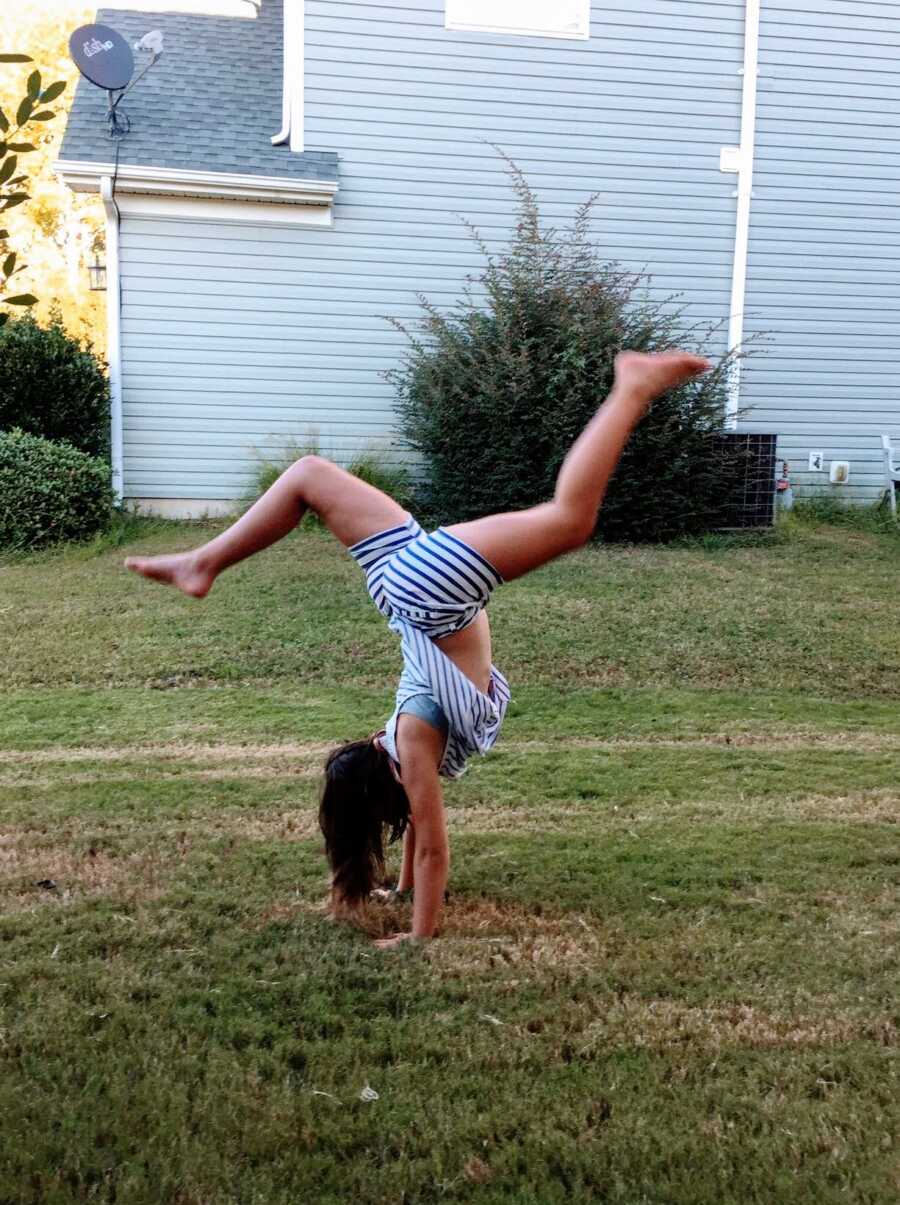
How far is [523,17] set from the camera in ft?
35.7

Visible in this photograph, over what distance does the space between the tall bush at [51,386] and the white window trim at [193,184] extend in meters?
1.30

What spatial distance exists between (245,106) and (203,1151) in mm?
11103

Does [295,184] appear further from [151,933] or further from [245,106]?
[151,933]

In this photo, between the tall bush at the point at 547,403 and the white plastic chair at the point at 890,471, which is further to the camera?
the white plastic chair at the point at 890,471

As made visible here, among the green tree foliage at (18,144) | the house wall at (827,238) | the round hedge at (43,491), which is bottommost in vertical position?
the round hedge at (43,491)

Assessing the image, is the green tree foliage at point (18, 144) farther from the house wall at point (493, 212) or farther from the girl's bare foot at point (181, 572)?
the house wall at point (493, 212)

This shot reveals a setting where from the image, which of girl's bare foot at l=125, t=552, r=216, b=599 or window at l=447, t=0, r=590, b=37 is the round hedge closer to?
window at l=447, t=0, r=590, b=37

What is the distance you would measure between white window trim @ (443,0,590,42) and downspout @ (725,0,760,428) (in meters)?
1.61

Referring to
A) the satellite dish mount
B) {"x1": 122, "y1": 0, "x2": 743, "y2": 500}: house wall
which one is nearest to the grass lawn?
{"x1": 122, "y1": 0, "x2": 743, "y2": 500}: house wall

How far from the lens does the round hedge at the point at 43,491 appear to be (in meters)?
9.20

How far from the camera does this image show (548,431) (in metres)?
9.22

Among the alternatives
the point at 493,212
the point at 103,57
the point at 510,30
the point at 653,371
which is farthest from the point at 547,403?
the point at 653,371

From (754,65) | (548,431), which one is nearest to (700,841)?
(548,431)

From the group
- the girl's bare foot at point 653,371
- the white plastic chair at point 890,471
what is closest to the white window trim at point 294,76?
the white plastic chair at point 890,471
